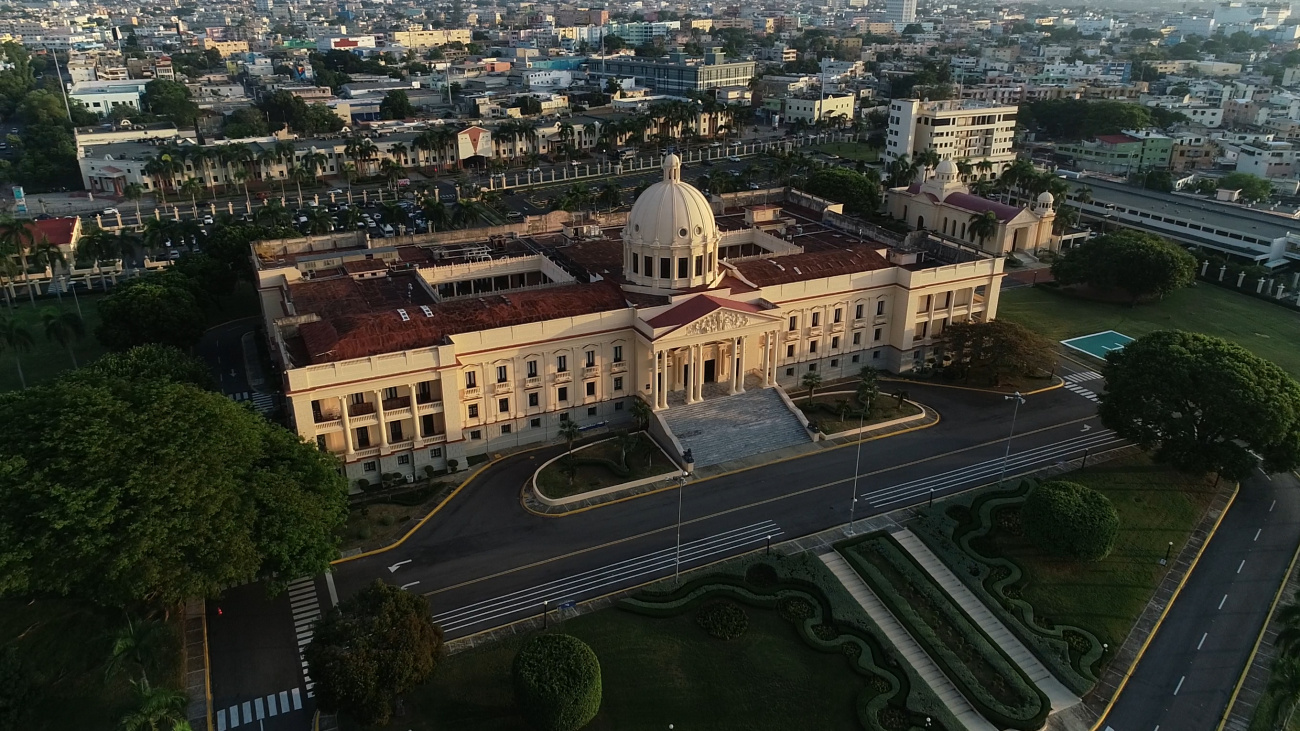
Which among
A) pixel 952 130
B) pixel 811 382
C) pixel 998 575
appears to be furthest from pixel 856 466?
pixel 952 130

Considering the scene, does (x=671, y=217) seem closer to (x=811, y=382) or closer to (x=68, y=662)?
(x=811, y=382)

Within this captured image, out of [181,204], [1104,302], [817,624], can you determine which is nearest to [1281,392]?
[817,624]

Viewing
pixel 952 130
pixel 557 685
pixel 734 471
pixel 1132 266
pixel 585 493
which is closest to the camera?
pixel 557 685

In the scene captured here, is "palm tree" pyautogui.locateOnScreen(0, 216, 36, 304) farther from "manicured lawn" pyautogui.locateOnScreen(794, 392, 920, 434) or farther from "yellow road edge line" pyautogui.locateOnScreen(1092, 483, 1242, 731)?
"yellow road edge line" pyautogui.locateOnScreen(1092, 483, 1242, 731)

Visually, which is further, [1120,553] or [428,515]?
[428,515]

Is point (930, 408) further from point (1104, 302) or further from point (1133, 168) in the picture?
point (1133, 168)

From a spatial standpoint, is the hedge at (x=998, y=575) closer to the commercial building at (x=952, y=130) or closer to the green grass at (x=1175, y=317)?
the green grass at (x=1175, y=317)
